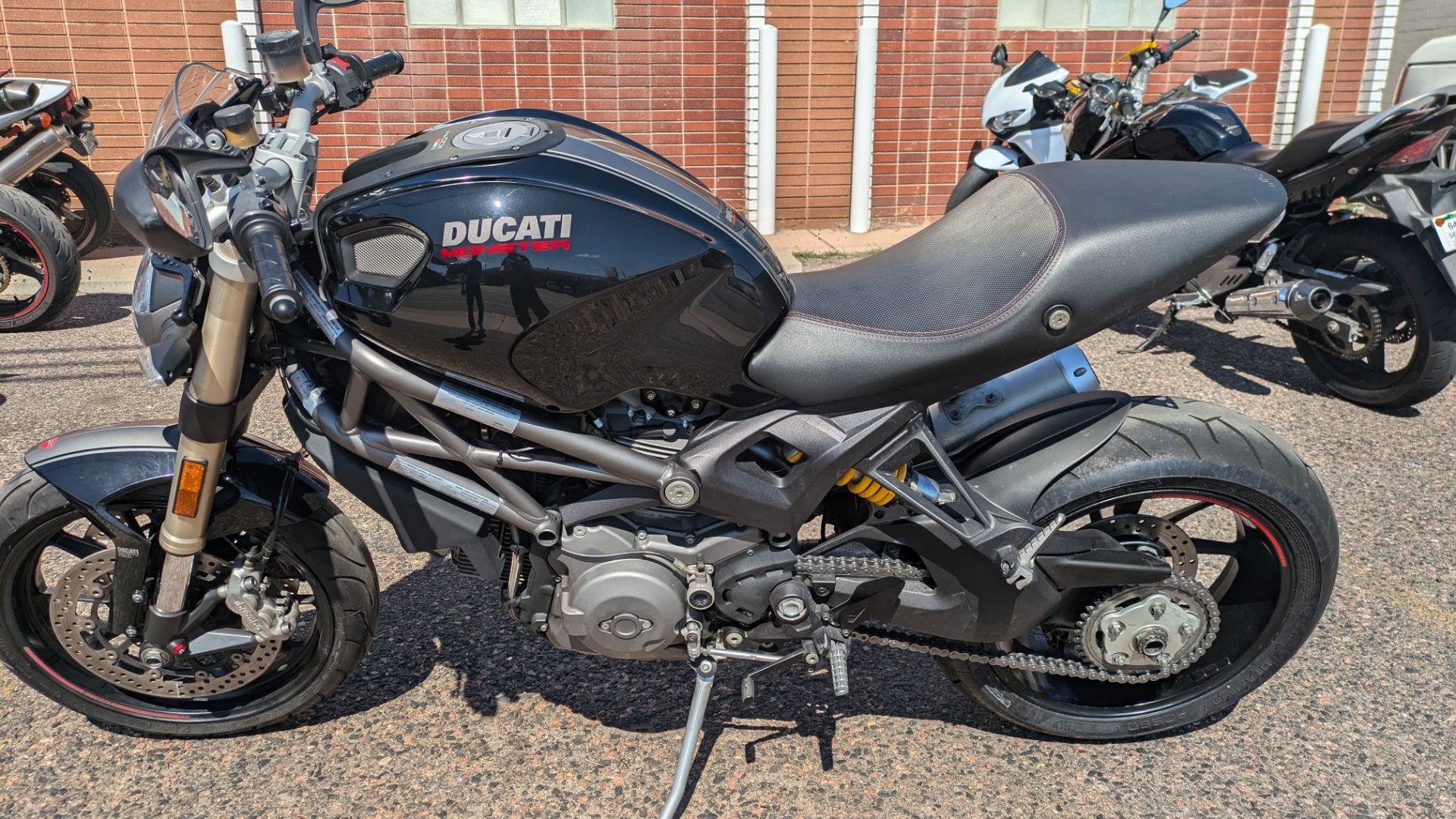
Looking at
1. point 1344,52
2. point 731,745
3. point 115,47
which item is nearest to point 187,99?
point 731,745

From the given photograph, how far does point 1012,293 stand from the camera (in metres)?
1.97

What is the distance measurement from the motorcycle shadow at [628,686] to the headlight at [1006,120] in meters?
4.02

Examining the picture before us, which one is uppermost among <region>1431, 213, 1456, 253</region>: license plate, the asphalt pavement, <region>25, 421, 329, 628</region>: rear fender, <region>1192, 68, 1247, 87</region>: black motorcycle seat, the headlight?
<region>1192, 68, 1247, 87</region>: black motorcycle seat

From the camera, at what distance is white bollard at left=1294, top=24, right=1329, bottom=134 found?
8.50m

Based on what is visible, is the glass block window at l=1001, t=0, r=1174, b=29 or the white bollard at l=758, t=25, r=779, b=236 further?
the glass block window at l=1001, t=0, r=1174, b=29

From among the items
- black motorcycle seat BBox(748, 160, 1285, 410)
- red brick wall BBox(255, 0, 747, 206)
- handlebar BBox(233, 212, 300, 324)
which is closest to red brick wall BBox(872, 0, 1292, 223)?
red brick wall BBox(255, 0, 747, 206)

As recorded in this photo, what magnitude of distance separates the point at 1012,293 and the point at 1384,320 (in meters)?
3.40

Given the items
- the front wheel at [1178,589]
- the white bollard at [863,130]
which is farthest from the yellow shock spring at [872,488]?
the white bollard at [863,130]

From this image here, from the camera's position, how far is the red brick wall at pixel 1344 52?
877cm

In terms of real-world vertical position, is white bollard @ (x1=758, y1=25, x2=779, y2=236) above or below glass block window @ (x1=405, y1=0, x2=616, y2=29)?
below

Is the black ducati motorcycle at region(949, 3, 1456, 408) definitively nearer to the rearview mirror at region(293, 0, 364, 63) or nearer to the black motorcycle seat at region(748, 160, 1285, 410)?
the black motorcycle seat at region(748, 160, 1285, 410)

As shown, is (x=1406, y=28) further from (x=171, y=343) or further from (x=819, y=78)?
(x=171, y=343)

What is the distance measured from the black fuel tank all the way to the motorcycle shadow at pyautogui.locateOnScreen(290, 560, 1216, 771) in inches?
38.1

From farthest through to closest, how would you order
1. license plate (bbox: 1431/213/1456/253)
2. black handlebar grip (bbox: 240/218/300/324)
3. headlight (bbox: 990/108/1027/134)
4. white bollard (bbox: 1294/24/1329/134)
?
1. white bollard (bbox: 1294/24/1329/134)
2. headlight (bbox: 990/108/1027/134)
3. license plate (bbox: 1431/213/1456/253)
4. black handlebar grip (bbox: 240/218/300/324)
